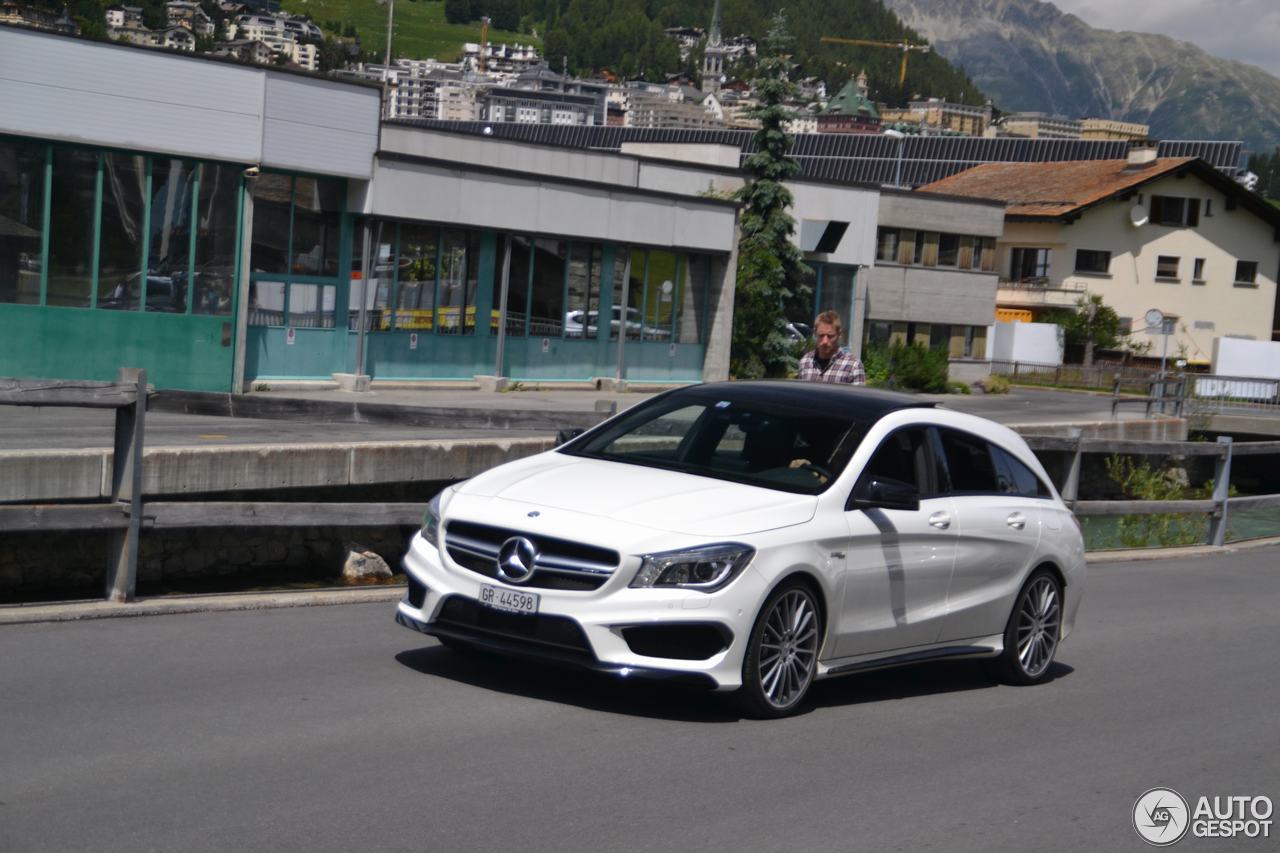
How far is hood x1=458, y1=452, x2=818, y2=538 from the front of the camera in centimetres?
768

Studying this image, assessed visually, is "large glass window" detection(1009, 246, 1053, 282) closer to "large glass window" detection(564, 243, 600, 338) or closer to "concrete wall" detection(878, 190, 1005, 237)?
"concrete wall" detection(878, 190, 1005, 237)

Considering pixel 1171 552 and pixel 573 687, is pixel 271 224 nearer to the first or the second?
pixel 1171 552

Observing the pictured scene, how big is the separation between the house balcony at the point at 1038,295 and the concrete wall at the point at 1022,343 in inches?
163

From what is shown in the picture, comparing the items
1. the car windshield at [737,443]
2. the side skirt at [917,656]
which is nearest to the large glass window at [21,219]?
the car windshield at [737,443]

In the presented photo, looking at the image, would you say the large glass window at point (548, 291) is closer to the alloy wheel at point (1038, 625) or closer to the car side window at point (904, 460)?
the alloy wheel at point (1038, 625)

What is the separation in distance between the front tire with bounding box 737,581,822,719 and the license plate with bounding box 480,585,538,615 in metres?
1.09

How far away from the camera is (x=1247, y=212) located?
7962 cm

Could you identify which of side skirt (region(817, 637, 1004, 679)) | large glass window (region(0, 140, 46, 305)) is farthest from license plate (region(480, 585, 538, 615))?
large glass window (region(0, 140, 46, 305))

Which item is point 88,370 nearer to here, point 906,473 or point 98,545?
point 98,545

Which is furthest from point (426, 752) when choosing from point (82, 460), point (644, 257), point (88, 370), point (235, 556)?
point (644, 257)

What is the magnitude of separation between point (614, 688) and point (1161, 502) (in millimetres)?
11515

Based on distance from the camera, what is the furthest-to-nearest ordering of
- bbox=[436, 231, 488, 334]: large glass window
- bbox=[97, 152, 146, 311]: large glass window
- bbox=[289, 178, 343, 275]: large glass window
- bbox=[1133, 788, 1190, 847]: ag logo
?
bbox=[436, 231, 488, 334]: large glass window
bbox=[289, 178, 343, 275]: large glass window
bbox=[97, 152, 146, 311]: large glass window
bbox=[1133, 788, 1190, 847]: ag logo

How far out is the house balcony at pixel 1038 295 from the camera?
73375mm

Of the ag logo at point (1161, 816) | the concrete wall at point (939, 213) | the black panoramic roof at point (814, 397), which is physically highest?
the concrete wall at point (939, 213)
